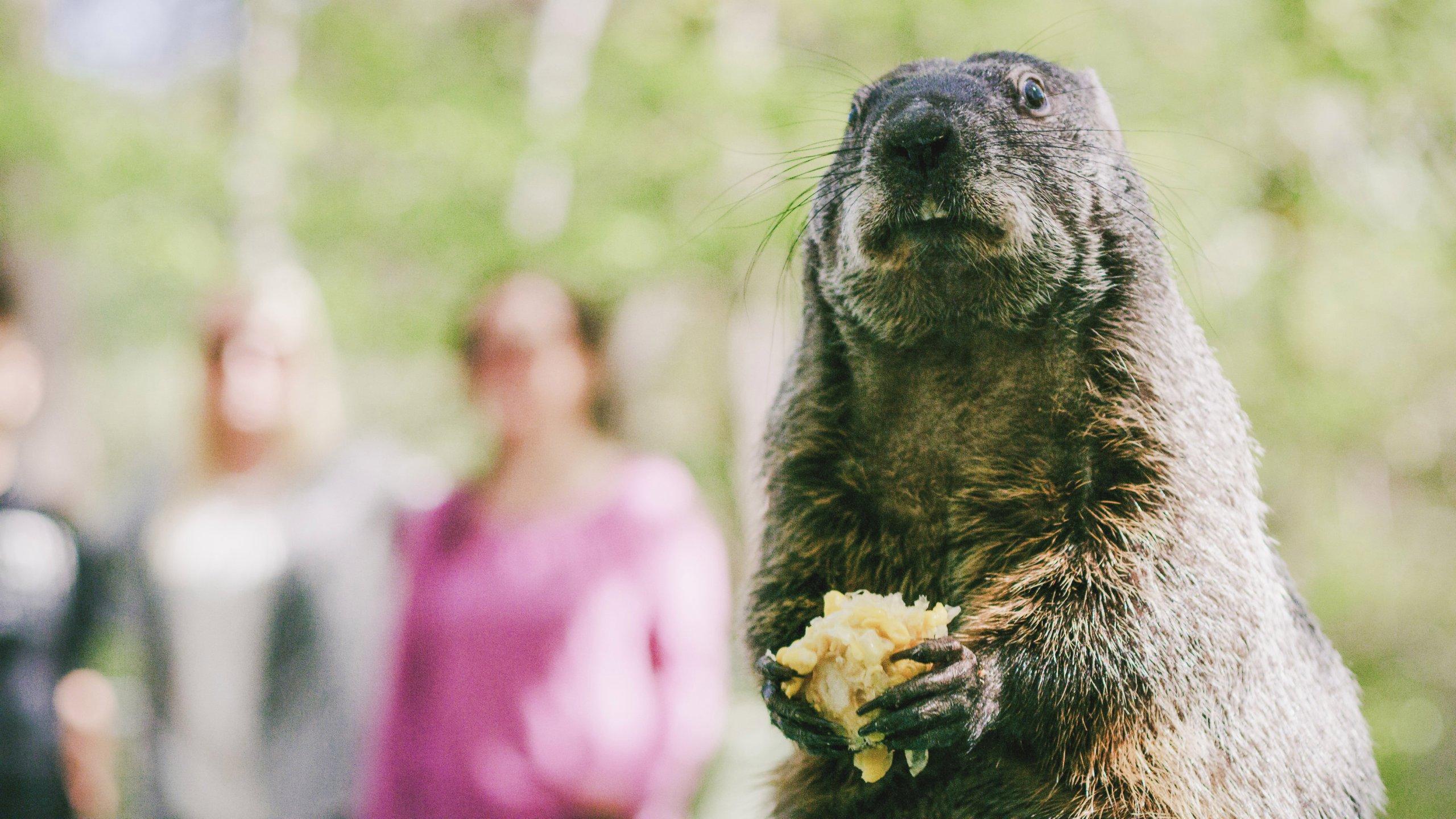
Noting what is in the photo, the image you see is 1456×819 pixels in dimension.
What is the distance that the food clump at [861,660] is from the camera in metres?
1.33

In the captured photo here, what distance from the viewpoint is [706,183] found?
229 inches

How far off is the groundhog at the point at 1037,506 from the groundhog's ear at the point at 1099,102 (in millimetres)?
197

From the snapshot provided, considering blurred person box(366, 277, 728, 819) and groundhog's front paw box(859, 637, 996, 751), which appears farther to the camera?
blurred person box(366, 277, 728, 819)

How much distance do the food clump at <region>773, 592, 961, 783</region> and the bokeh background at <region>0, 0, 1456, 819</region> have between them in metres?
2.48

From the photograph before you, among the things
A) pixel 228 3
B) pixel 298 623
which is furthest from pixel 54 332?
pixel 298 623

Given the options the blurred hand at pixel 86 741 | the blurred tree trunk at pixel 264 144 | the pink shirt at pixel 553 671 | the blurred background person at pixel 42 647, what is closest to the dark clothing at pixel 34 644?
the blurred background person at pixel 42 647

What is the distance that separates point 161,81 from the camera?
718cm

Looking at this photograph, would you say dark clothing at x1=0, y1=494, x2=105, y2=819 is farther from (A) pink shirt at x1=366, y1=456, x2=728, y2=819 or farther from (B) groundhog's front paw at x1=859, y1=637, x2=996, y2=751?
(B) groundhog's front paw at x1=859, y1=637, x2=996, y2=751

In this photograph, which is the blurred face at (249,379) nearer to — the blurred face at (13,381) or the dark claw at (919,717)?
the blurred face at (13,381)

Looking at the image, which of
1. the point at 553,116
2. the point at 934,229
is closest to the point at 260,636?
the point at 553,116

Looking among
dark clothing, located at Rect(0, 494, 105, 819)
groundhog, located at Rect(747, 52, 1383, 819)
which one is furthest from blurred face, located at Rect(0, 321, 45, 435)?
groundhog, located at Rect(747, 52, 1383, 819)

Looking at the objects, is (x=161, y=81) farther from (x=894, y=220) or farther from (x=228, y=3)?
(x=894, y=220)

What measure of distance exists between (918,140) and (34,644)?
13.2 ft

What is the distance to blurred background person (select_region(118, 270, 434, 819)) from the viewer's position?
3.94 m
